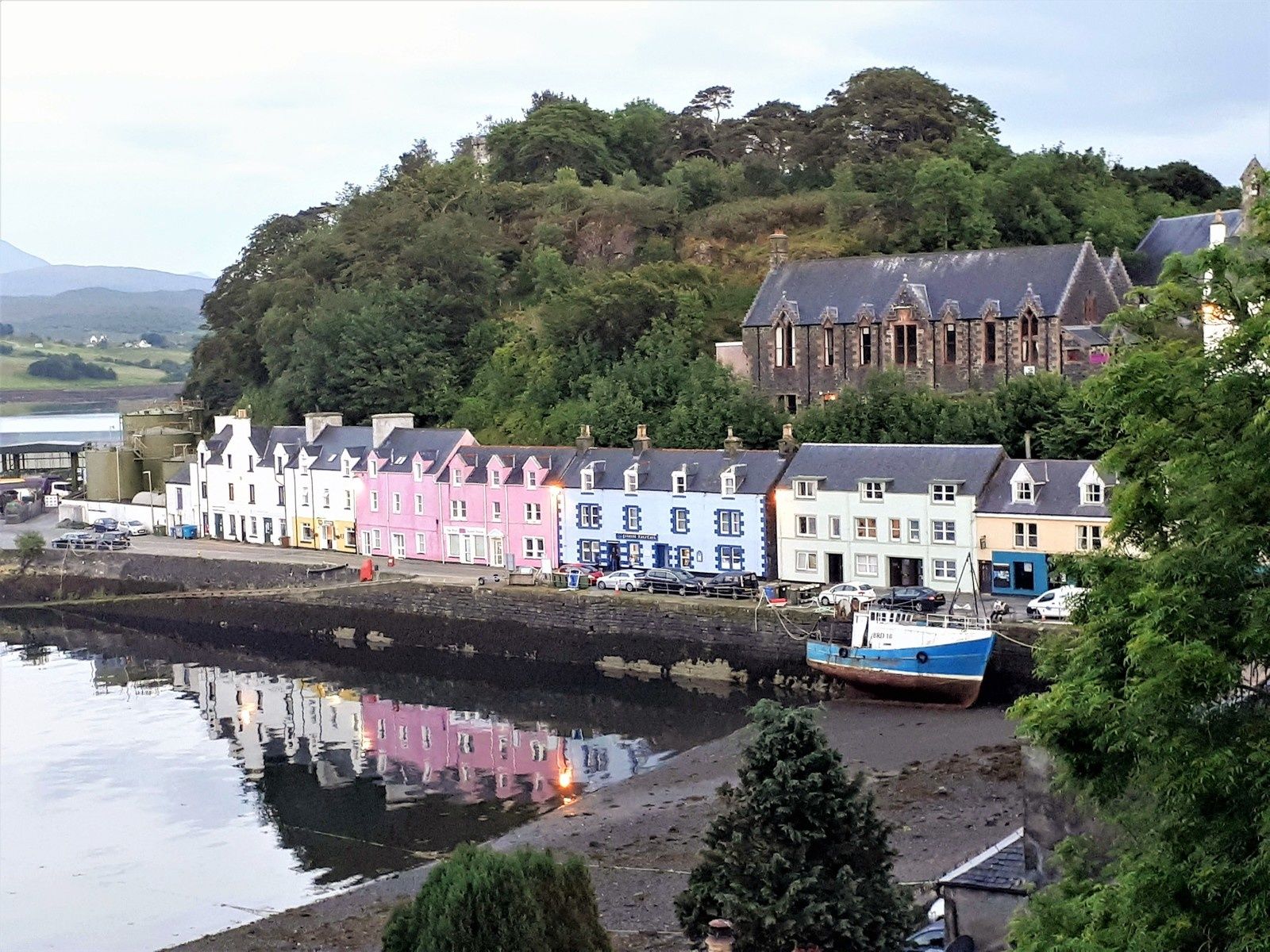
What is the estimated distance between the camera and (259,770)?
114 feet

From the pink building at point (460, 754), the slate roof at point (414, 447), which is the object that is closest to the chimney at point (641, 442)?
the slate roof at point (414, 447)

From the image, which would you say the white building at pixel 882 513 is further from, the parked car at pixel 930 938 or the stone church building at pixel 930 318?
the parked car at pixel 930 938

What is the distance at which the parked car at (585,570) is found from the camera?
4544cm

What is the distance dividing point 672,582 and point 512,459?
9.60 metres

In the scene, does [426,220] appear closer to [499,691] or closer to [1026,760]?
[499,691]

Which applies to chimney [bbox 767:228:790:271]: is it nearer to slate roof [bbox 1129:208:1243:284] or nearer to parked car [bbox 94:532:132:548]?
slate roof [bbox 1129:208:1243:284]

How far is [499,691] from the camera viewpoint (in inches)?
1614

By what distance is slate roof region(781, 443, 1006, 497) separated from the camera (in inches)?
1610

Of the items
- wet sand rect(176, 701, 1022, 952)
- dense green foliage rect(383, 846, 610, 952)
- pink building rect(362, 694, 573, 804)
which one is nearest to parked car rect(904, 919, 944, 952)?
wet sand rect(176, 701, 1022, 952)

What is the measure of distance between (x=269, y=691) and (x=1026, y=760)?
30.1 metres

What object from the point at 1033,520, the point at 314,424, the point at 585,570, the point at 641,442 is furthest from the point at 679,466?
the point at 314,424

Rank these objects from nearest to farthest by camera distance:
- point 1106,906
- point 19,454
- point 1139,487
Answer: point 1106,906
point 1139,487
point 19,454

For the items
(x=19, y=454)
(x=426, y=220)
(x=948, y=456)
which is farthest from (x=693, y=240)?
(x=19, y=454)

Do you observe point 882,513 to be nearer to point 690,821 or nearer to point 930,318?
point 930,318
